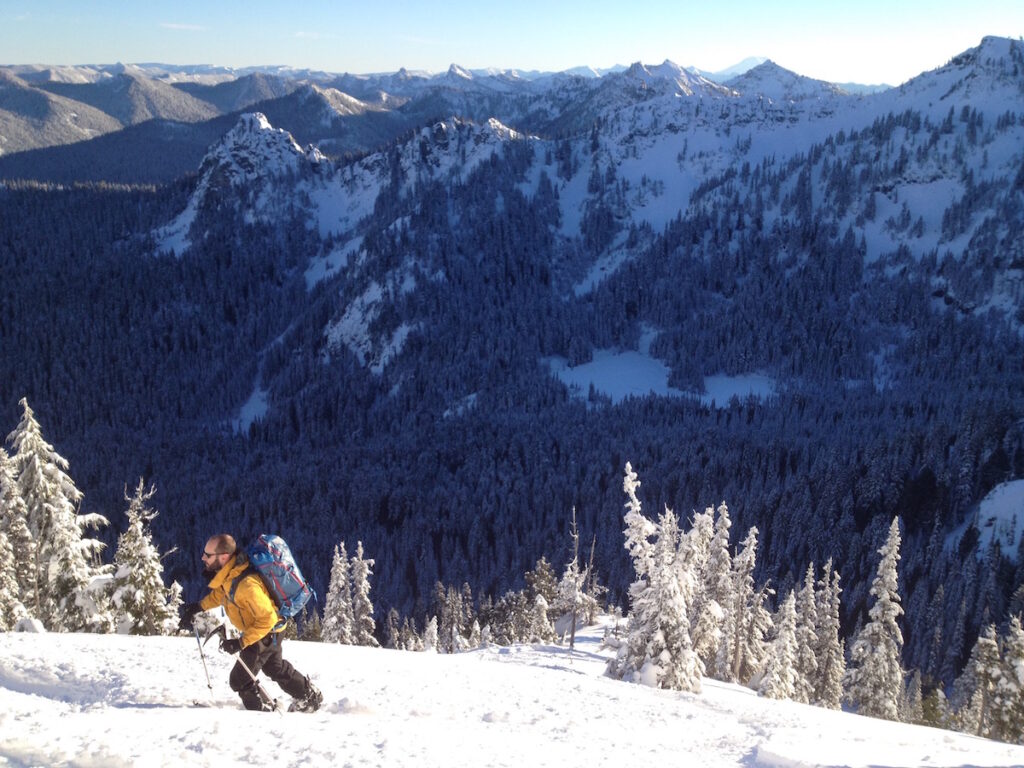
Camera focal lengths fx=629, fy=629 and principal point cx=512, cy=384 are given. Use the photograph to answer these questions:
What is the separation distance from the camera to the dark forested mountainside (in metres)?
94.5

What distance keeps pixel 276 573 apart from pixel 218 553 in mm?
981

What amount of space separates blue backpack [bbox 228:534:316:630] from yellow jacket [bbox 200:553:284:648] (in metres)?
0.08

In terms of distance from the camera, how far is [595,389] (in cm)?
15150

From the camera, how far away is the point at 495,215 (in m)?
196

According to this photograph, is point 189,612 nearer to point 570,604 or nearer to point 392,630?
point 570,604

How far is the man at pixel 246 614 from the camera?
973cm

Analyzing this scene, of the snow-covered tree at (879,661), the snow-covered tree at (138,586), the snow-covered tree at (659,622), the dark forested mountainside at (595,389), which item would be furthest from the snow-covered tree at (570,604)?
the dark forested mountainside at (595,389)

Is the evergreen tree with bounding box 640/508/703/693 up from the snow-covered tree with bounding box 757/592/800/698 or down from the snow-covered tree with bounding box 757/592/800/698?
up

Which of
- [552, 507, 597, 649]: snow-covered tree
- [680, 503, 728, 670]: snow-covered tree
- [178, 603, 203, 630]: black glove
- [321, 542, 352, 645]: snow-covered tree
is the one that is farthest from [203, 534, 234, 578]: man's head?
[321, 542, 352, 645]: snow-covered tree

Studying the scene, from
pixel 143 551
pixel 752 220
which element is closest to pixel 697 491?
pixel 143 551

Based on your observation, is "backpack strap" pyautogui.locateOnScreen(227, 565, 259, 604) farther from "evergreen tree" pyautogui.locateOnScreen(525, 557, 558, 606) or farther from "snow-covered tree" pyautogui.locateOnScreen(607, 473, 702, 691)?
"evergreen tree" pyautogui.locateOnScreen(525, 557, 558, 606)

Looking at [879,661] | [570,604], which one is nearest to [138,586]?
[570,604]

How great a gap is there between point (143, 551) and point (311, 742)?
22265mm

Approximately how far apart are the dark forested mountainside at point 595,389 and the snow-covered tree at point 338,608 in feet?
122
